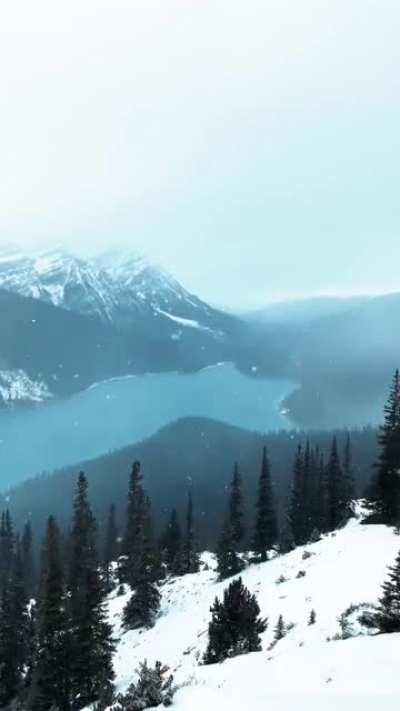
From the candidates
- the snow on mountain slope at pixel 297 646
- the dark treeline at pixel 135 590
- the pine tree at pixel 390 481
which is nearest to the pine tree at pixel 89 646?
the dark treeline at pixel 135 590

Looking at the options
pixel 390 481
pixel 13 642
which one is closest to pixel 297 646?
pixel 390 481

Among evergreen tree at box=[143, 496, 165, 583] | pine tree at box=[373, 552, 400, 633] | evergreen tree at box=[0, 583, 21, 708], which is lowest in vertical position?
evergreen tree at box=[0, 583, 21, 708]

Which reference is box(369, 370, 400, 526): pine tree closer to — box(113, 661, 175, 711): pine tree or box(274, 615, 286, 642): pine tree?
box(274, 615, 286, 642): pine tree

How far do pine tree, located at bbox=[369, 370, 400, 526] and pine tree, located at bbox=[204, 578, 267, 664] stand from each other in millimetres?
20492

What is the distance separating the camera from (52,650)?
106 feet

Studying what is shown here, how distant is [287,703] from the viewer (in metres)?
9.89

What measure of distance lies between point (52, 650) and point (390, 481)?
27001mm

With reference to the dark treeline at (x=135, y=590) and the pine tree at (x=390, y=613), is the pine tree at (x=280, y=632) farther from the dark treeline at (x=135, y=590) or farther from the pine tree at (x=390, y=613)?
the pine tree at (x=390, y=613)

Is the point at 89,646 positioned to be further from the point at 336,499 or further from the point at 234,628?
the point at 336,499

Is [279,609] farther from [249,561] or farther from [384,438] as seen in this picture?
[249,561]

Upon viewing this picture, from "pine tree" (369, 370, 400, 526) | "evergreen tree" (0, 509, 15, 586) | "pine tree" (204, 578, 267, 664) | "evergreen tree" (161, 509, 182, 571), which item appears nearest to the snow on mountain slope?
"pine tree" (204, 578, 267, 664)

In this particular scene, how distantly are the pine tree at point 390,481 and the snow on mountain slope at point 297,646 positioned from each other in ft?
8.70

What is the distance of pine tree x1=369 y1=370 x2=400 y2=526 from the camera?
137 feet

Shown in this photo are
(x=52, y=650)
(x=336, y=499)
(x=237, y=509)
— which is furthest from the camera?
(x=336, y=499)
